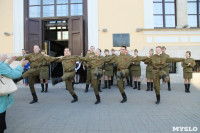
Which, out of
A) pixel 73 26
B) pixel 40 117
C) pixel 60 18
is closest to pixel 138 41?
pixel 73 26

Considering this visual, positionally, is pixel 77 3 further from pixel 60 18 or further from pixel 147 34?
pixel 147 34

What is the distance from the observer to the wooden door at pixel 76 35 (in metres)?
8.34

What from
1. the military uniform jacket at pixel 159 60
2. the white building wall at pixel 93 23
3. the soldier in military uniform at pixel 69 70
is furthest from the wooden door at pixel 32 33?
the military uniform jacket at pixel 159 60

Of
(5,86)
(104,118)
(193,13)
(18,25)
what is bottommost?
(104,118)

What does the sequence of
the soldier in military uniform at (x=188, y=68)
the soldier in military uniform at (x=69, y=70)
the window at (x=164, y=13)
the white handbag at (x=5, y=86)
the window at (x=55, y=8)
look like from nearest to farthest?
the white handbag at (x=5, y=86)
the soldier in military uniform at (x=69, y=70)
the soldier in military uniform at (x=188, y=68)
the window at (x=55, y=8)
the window at (x=164, y=13)

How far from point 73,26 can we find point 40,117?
21.5 feet

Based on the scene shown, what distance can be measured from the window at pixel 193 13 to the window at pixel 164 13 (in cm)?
103

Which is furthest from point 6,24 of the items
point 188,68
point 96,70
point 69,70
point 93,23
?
point 188,68

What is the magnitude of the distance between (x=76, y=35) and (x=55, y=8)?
8.05ft

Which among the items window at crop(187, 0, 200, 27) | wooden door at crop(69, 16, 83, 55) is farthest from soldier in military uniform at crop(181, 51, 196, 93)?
wooden door at crop(69, 16, 83, 55)

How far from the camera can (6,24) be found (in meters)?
8.55

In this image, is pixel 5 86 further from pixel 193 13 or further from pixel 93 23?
pixel 193 13

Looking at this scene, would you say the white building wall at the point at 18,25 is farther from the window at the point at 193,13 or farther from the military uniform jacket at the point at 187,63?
the window at the point at 193,13

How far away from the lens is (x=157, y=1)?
28.8ft
